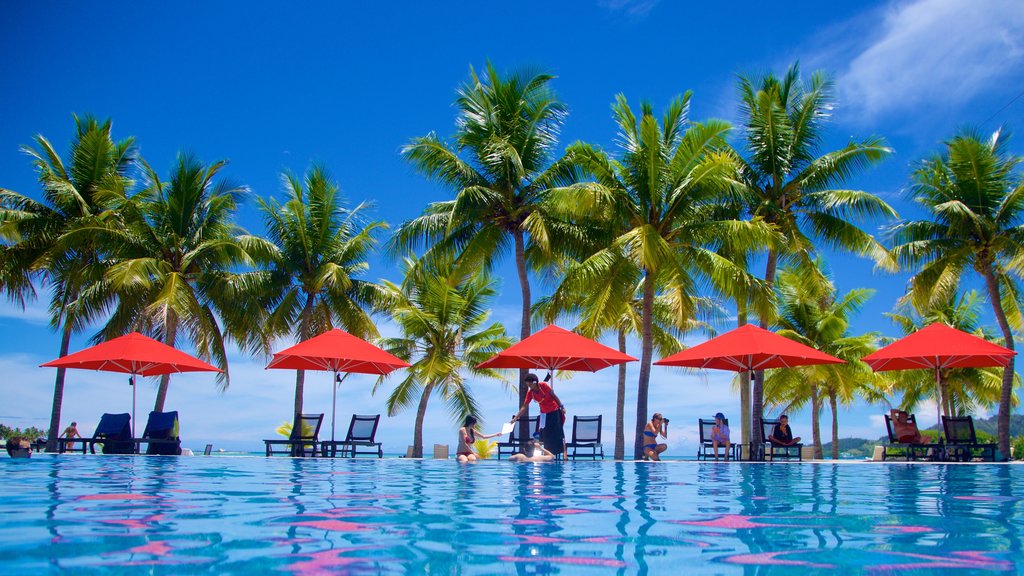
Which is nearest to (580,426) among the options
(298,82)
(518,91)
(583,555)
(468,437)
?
(468,437)

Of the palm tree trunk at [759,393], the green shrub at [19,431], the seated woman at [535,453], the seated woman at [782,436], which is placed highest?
the palm tree trunk at [759,393]

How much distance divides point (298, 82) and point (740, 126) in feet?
51.3

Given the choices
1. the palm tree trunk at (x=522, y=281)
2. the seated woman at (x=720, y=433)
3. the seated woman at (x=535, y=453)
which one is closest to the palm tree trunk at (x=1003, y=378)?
the seated woman at (x=720, y=433)

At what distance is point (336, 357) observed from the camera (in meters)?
17.0

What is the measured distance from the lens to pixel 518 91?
22.1 m

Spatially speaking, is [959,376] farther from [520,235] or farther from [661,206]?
[520,235]

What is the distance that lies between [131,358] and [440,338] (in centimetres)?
1185

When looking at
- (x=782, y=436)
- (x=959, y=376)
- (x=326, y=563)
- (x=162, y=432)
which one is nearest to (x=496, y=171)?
(x=782, y=436)

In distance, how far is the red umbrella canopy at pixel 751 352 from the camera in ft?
52.7

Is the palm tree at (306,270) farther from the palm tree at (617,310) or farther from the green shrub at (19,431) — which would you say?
the green shrub at (19,431)

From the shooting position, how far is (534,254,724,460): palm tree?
20031 millimetres

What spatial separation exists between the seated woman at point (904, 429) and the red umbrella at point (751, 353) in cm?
258

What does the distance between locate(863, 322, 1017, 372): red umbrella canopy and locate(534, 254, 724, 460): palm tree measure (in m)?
4.58

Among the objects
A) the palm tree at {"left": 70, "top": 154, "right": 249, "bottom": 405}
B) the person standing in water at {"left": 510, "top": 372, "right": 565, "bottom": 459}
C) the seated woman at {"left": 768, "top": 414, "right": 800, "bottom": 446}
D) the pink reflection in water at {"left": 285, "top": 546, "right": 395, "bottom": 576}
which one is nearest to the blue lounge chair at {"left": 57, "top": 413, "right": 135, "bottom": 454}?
the palm tree at {"left": 70, "top": 154, "right": 249, "bottom": 405}
